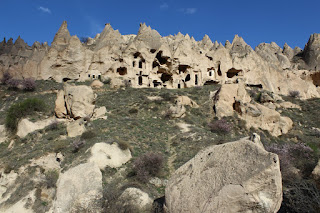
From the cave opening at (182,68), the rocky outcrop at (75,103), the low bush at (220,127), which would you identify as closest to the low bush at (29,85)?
the rocky outcrop at (75,103)

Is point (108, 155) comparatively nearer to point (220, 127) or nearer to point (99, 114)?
point (99, 114)

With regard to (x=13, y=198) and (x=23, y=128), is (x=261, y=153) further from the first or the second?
(x=23, y=128)

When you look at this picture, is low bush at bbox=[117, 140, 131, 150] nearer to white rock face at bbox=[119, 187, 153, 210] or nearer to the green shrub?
white rock face at bbox=[119, 187, 153, 210]

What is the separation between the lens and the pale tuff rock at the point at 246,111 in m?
22.6

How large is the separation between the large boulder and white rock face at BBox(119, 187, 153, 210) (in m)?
2.02

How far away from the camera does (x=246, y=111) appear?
75.4 feet

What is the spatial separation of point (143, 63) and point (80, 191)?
99.4 feet

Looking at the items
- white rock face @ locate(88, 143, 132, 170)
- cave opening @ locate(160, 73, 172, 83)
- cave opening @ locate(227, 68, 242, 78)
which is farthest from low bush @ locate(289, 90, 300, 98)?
white rock face @ locate(88, 143, 132, 170)

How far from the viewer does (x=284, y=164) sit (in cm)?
1037

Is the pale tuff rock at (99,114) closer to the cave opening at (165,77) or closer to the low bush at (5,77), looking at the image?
the cave opening at (165,77)

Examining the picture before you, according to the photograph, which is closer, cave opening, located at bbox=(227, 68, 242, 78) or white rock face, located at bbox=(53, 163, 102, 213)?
white rock face, located at bbox=(53, 163, 102, 213)

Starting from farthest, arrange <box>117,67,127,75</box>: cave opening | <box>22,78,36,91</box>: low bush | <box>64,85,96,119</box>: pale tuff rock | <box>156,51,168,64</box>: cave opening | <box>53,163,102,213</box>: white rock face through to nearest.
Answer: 1. <box>156,51,168,64</box>: cave opening
2. <box>117,67,127,75</box>: cave opening
3. <box>22,78,36,91</box>: low bush
4. <box>64,85,96,119</box>: pale tuff rock
5. <box>53,163,102,213</box>: white rock face

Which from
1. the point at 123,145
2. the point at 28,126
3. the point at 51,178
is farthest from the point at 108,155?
the point at 28,126

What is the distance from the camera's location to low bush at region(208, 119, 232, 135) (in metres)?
19.6
